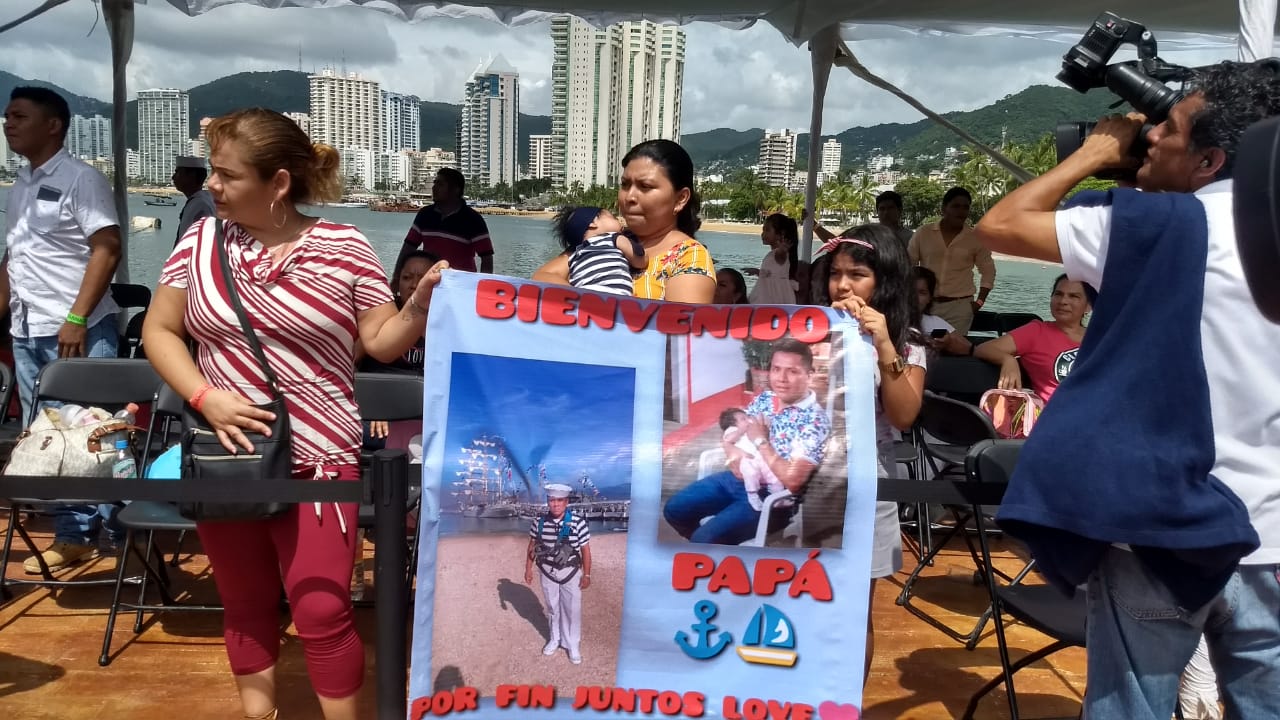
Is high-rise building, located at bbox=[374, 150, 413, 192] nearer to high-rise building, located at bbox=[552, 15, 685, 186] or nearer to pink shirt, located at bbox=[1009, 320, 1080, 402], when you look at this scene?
high-rise building, located at bbox=[552, 15, 685, 186]

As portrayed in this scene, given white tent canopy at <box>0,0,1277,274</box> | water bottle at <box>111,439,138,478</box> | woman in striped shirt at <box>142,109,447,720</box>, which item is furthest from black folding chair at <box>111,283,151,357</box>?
woman in striped shirt at <box>142,109,447,720</box>

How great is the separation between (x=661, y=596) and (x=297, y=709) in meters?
1.48

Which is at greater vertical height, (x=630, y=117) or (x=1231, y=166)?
(x=630, y=117)

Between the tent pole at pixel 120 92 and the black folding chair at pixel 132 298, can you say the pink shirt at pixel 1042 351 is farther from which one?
the tent pole at pixel 120 92

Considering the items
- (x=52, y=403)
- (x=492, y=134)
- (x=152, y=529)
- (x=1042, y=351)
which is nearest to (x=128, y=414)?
(x=152, y=529)

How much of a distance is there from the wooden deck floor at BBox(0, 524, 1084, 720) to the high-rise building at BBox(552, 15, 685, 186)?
1666 cm

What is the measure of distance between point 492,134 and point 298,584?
101 metres

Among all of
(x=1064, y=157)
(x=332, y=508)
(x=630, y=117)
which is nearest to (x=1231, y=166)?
(x=1064, y=157)

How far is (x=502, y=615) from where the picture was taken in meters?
2.03

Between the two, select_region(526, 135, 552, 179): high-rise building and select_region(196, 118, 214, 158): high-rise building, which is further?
select_region(526, 135, 552, 179): high-rise building

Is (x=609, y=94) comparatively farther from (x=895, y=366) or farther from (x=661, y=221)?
(x=895, y=366)

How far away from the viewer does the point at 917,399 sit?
92.3 inches

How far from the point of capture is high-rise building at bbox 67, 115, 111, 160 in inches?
178

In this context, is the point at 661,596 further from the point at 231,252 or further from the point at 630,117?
the point at 630,117
